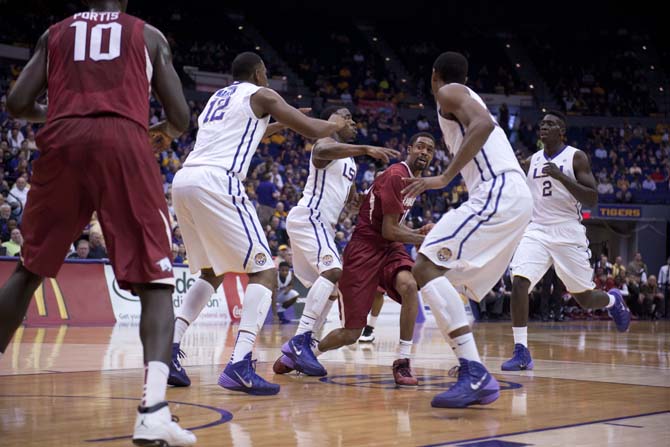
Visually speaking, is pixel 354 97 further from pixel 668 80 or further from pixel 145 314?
pixel 145 314

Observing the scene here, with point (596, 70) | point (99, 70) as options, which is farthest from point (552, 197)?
point (596, 70)

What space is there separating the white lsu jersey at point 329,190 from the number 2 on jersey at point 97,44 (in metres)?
3.78

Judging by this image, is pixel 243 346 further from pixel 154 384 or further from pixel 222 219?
pixel 154 384

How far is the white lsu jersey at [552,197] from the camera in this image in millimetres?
8500

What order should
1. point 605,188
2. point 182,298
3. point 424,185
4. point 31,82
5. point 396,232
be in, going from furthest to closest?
point 605,188 → point 182,298 → point 396,232 → point 424,185 → point 31,82

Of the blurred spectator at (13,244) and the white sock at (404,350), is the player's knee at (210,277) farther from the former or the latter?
the blurred spectator at (13,244)

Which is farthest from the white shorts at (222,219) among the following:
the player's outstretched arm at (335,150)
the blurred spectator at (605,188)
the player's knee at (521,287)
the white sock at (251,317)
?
the blurred spectator at (605,188)

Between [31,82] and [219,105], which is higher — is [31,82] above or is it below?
below

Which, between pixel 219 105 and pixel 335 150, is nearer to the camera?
pixel 219 105

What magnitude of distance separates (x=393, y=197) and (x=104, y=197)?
3.52 m

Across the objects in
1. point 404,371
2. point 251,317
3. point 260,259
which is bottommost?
point 404,371

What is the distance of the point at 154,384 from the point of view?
3.67 m

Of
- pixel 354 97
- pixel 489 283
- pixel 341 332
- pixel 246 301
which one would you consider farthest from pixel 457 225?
pixel 354 97

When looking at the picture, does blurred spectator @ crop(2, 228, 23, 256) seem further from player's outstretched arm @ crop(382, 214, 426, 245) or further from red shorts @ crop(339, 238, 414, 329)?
player's outstretched arm @ crop(382, 214, 426, 245)
